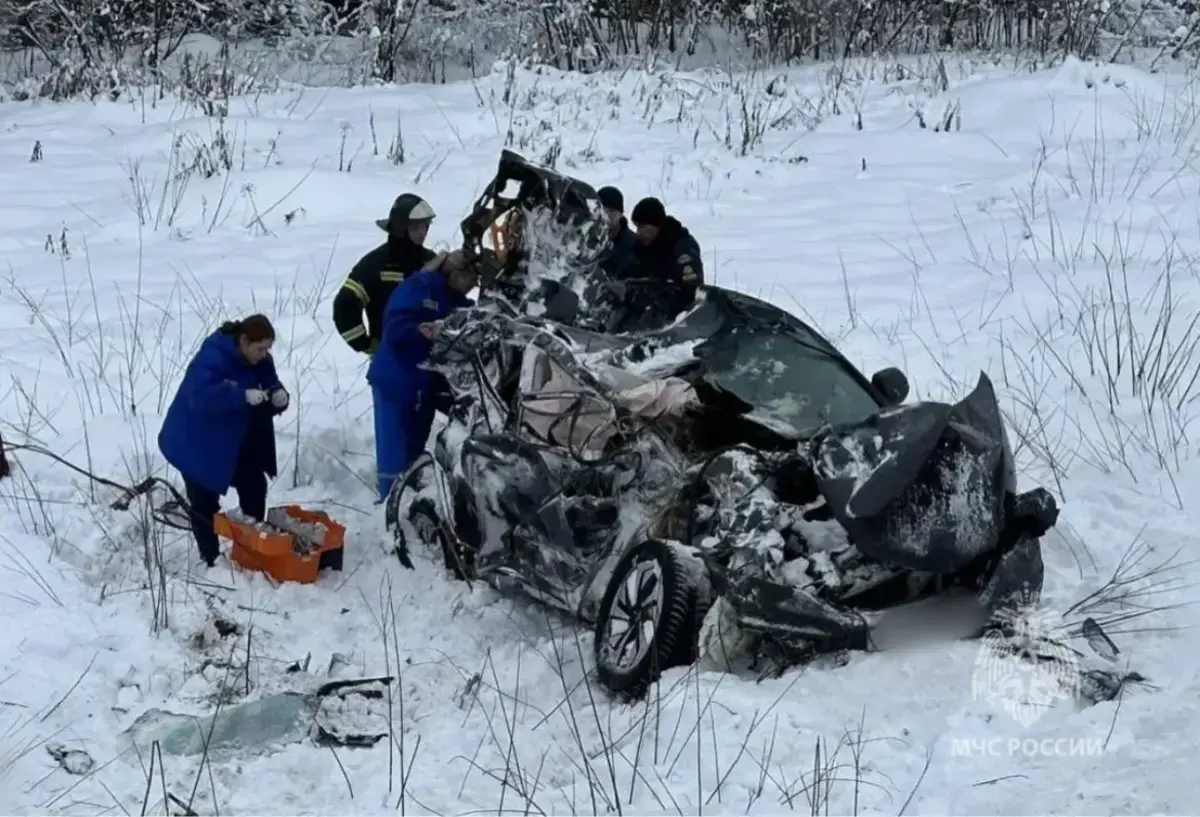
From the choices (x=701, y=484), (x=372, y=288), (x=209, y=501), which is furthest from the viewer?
(x=372, y=288)

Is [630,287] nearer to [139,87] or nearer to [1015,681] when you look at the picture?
[1015,681]

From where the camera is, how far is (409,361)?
8.20m

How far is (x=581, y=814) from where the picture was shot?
4.56 meters

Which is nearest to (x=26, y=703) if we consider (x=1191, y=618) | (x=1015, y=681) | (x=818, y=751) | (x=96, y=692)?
(x=96, y=692)

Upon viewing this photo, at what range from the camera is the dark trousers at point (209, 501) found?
739cm

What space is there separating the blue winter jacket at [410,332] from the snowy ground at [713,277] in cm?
78

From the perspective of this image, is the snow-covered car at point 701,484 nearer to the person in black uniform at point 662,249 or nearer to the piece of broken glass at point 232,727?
the piece of broken glass at point 232,727

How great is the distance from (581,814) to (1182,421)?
4751 millimetres

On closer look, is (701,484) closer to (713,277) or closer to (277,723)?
(277,723)

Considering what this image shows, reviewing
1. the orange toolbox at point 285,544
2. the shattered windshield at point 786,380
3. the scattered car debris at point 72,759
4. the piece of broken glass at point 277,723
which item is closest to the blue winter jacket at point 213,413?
the orange toolbox at point 285,544

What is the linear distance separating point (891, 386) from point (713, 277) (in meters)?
5.31

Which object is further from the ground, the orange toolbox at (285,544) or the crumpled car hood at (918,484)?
the crumpled car hood at (918,484)

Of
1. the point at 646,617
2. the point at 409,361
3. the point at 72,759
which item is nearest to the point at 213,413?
the point at 409,361

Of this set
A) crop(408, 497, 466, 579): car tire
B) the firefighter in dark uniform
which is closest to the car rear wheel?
crop(408, 497, 466, 579): car tire
